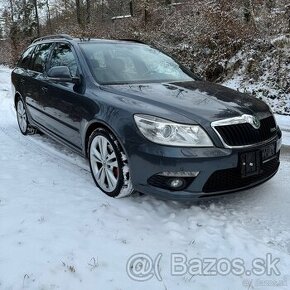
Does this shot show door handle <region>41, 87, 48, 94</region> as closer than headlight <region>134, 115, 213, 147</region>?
No

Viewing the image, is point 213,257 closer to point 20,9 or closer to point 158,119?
point 158,119

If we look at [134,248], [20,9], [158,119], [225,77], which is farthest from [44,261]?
[20,9]

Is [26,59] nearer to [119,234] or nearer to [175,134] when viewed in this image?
[175,134]

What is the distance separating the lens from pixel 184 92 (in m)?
4.09

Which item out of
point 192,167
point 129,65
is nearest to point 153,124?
point 192,167

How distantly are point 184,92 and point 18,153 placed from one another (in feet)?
9.06

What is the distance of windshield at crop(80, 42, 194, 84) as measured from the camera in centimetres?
445

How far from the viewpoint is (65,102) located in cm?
466

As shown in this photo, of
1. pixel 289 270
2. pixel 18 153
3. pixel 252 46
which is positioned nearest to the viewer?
pixel 289 270

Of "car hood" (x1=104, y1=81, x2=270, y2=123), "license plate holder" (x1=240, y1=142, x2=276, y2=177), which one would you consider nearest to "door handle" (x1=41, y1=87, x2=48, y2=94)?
"car hood" (x1=104, y1=81, x2=270, y2=123)

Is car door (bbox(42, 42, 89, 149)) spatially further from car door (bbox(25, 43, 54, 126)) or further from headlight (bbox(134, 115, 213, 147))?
headlight (bbox(134, 115, 213, 147))

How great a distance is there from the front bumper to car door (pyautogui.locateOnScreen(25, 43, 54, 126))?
2382 millimetres

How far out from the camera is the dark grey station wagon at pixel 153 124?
3.38 metres

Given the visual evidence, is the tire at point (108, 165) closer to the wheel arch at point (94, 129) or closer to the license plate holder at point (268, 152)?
the wheel arch at point (94, 129)
